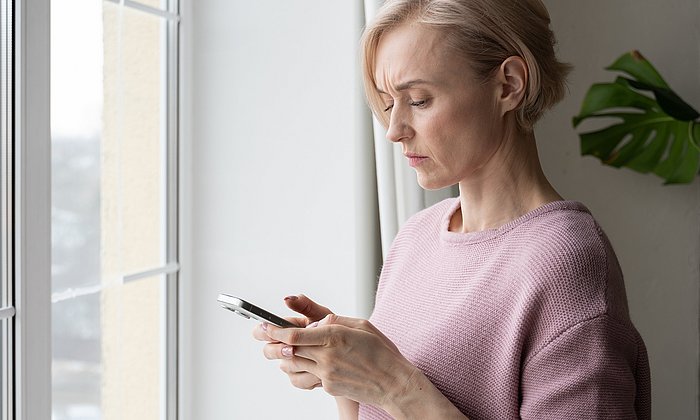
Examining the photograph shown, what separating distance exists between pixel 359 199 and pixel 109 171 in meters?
0.54

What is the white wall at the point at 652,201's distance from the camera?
221cm

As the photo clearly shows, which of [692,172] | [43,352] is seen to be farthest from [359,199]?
[692,172]

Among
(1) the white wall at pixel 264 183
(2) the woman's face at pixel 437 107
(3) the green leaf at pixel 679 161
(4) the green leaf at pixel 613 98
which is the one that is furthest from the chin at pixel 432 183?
(3) the green leaf at pixel 679 161

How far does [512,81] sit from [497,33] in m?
0.07

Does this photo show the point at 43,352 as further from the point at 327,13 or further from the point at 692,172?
the point at 692,172

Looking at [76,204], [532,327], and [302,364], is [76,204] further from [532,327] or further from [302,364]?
[532,327]

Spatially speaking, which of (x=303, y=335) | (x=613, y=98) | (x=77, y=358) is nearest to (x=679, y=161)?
(x=613, y=98)

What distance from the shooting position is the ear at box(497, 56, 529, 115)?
1071 mm

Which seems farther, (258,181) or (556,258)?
(258,181)

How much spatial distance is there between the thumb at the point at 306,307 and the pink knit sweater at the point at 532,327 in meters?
0.13

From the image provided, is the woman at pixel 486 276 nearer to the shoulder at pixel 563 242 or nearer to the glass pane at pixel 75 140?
the shoulder at pixel 563 242

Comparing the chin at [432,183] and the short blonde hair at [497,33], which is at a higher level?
the short blonde hair at [497,33]

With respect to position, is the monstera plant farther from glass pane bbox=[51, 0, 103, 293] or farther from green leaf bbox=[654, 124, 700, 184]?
glass pane bbox=[51, 0, 103, 293]

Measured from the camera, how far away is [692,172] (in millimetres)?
2086
